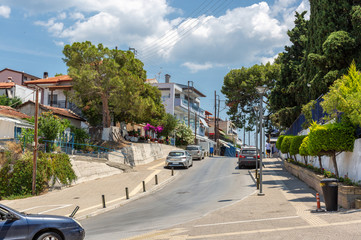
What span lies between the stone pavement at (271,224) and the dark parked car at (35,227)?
2.32 meters

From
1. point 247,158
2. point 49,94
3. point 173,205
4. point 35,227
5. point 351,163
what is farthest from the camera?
point 49,94

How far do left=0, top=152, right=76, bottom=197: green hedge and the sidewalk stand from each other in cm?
98

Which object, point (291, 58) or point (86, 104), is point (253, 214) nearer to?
point (291, 58)

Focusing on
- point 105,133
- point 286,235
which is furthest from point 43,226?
point 105,133

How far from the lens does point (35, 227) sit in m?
7.42

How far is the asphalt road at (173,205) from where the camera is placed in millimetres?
11336

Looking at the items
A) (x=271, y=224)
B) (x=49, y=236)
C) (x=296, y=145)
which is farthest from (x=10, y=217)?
(x=296, y=145)

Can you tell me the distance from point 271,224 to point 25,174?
16.0m

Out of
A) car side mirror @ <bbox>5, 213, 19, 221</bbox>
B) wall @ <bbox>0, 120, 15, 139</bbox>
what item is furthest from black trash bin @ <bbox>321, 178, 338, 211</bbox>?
wall @ <bbox>0, 120, 15, 139</bbox>

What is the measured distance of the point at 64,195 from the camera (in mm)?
20016

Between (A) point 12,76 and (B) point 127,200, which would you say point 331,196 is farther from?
(A) point 12,76

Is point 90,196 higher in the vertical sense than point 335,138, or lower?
lower

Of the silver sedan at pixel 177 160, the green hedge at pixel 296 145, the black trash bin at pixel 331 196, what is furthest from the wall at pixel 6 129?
the black trash bin at pixel 331 196

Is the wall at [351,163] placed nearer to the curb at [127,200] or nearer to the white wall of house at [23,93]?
the curb at [127,200]
